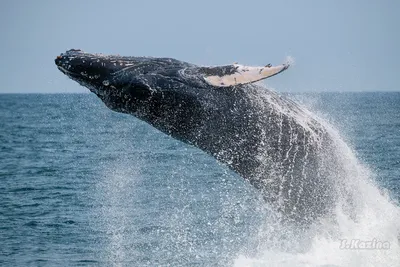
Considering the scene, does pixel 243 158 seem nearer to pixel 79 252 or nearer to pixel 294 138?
pixel 294 138

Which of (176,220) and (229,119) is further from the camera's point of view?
(176,220)

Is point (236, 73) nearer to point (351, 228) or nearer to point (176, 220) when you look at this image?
point (351, 228)

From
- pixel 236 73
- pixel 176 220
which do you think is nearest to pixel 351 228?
pixel 236 73

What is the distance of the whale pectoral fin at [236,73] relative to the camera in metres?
7.98

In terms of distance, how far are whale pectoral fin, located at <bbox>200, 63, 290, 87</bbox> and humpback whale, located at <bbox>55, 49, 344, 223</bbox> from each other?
21mm

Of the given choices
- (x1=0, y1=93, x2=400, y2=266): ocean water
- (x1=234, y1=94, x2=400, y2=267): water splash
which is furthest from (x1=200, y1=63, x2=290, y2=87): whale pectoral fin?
(x1=0, y1=93, x2=400, y2=266): ocean water

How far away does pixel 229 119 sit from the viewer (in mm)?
8906

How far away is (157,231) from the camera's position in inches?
568

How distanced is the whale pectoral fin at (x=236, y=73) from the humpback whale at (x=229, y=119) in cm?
2

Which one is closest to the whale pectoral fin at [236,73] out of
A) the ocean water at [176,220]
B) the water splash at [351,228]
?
the water splash at [351,228]

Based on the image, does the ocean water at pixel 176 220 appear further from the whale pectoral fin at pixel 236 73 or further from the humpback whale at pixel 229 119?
the whale pectoral fin at pixel 236 73

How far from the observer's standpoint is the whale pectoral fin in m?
7.98

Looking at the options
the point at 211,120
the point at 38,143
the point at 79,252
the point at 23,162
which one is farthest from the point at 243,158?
the point at 38,143

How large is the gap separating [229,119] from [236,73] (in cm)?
84
